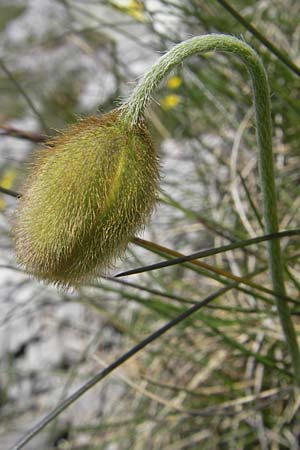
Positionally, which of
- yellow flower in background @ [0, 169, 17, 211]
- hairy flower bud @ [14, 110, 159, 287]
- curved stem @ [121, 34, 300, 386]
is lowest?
yellow flower in background @ [0, 169, 17, 211]

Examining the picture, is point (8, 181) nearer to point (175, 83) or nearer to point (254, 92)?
point (175, 83)

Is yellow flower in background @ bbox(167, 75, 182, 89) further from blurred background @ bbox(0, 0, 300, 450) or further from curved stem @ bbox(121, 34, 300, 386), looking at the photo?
curved stem @ bbox(121, 34, 300, 386)

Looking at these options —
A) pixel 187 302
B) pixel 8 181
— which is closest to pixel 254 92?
pixel 187 302

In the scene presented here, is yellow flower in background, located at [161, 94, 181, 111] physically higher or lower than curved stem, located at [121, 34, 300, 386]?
lower

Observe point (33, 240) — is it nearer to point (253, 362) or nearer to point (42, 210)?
point (42, 210)

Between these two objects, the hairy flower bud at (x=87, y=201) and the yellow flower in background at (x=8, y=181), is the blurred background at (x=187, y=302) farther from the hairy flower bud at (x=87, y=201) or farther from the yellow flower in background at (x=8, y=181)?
the hairy flower bud at (x=87, y=201)

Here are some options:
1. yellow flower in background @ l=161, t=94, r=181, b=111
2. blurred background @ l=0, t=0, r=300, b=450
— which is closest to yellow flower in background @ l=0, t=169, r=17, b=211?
blurred background @ l=0, t=0, r=300, b=450
